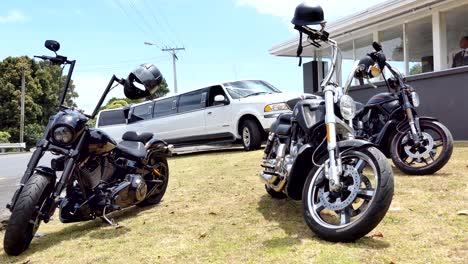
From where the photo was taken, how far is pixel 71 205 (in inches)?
160

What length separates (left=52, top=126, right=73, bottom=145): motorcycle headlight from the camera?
3854mm

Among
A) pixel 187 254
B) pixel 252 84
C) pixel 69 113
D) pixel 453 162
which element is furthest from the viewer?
pixel 252 84

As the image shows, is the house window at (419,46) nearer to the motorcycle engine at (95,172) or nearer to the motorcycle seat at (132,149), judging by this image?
the motorcycle seat at (132,149)

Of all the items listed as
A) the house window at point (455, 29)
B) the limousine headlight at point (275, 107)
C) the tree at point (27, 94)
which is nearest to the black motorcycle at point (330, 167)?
the limousine headlight at point (275, 107)

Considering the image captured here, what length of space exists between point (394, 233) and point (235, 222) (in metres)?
1.42

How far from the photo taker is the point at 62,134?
3.86 m

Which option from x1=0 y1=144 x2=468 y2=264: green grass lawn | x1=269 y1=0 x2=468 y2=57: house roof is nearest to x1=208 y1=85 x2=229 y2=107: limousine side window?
x1=269 y1=0 x2=468 y2=57: house roof

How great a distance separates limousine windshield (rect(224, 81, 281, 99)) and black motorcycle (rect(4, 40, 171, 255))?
252 inches

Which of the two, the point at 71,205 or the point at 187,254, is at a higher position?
the point at 71,205

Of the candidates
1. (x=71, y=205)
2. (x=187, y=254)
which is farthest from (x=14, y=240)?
(x=187, y=254)

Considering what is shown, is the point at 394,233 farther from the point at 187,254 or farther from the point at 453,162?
the point at 453,162

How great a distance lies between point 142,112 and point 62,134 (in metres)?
10.2

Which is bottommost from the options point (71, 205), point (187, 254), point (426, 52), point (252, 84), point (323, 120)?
point (187, 254)

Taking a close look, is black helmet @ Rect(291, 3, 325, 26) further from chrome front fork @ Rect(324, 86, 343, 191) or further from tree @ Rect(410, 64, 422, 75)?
tree @ Rect(410, 64, 422, 75)
